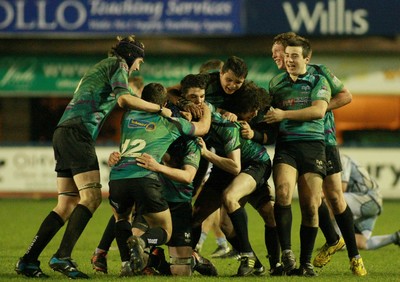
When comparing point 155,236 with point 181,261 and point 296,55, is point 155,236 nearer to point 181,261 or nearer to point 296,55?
point 181,261

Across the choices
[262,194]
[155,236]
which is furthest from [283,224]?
[155,236]

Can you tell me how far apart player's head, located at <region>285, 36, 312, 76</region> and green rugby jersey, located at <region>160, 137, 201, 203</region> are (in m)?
1.08

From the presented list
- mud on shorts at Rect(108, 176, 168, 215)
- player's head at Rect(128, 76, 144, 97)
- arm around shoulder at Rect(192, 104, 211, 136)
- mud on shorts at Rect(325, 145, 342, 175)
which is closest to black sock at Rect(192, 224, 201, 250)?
mud on shorts at Rect(108, 176, 168, 215)

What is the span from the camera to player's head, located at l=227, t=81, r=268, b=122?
8.74m

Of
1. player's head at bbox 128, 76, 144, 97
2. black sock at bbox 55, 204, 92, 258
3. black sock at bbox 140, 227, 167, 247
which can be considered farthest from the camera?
player's head at bbox 128, 76, 144, 97

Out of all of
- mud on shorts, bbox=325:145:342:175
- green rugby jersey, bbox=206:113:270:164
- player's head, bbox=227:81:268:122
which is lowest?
mud on shorts, bbox=325:145:342:175

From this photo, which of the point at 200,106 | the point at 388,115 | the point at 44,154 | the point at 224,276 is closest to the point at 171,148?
the point at 200,106

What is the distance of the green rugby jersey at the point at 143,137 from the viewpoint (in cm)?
810

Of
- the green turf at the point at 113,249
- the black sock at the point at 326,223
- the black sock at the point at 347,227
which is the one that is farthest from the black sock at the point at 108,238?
the black sock at the point at 347,227

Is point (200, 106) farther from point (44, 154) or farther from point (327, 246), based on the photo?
point (44, 154)

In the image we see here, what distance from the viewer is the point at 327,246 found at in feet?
30.2

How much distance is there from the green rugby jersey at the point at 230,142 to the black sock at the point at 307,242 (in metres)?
0.69

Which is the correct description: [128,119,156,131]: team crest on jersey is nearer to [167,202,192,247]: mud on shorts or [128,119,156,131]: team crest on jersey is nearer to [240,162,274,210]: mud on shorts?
[167,202,192,247]: mud on shorts

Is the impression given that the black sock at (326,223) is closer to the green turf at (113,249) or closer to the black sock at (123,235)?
the green turf at (113,249)
